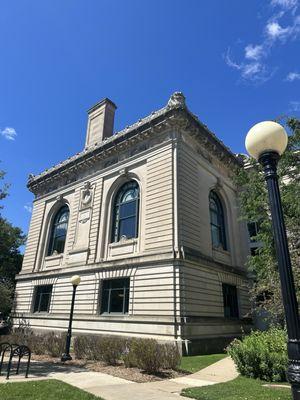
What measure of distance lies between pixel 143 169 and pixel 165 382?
1687 cm

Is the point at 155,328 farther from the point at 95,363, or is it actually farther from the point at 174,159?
the point at 174,159

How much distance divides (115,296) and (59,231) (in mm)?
11815

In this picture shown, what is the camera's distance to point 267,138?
16.8 feet

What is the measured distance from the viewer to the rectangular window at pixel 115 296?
2247 cm

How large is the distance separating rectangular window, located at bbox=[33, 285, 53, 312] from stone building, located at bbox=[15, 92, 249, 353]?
9 cm

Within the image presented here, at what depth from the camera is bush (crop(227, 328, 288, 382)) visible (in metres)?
10.8

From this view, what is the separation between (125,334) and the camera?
2083 cm

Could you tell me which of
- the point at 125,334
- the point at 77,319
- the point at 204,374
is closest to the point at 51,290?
the point at 77,319

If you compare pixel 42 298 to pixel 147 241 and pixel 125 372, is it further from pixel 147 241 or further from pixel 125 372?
pixel 125 372

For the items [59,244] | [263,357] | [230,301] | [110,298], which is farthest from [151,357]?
[59,244]

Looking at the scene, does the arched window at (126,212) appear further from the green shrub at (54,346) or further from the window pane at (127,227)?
the green shrub at (54,346)

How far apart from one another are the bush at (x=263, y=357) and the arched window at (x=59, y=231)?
72.0ft

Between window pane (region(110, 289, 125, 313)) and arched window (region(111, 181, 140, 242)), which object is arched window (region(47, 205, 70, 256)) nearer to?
arched window (region(111, 181, 140, 242))

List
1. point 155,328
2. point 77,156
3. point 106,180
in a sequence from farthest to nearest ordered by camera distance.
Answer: point 77,156 → point 106,180 → point 155,328
